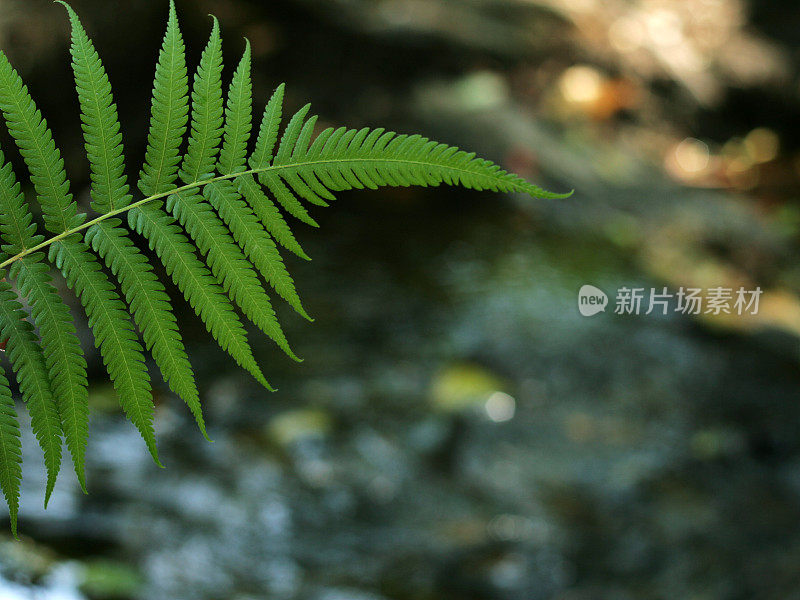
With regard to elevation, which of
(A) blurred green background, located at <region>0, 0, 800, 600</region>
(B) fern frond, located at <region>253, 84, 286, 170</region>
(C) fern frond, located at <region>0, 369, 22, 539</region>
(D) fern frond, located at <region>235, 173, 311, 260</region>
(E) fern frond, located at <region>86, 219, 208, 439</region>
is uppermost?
(A) blurred green background, located at <region>0, 0, 800, 600</region>

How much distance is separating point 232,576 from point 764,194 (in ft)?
12.4

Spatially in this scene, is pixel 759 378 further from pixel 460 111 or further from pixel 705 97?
pixel 705 97

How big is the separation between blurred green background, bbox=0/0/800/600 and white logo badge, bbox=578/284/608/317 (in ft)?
0.14

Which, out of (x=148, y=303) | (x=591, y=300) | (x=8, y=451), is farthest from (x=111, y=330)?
(x=591, y=300)

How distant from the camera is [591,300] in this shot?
3.44m

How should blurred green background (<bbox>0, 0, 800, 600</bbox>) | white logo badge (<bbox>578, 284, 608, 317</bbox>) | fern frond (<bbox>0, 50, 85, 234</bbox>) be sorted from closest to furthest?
fern frond (<bbox>0, 50, 85, 234</bbox>), blurred green background (<bbox>0, 0, 800, 600</bbox>), white logo badge (<bbox>578, 284, 608, 317</bbox>)

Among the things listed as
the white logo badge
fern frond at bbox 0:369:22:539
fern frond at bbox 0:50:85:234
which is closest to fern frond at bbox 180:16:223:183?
fern frond at bbox 0:50:85:234

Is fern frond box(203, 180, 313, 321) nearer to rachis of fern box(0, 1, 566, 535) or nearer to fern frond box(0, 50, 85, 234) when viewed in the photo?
rachis of fern box(0, 1, 566, 535)

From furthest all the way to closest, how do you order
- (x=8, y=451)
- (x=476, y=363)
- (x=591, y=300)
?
(x=591, y=300), (x=476, y=363), (x=8, y=451)

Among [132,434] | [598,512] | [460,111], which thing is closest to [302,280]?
[132,434]

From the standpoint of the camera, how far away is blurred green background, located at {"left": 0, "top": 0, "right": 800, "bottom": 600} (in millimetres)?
2270

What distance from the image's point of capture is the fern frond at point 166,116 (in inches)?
28.7

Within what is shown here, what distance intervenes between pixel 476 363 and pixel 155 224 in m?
2.38

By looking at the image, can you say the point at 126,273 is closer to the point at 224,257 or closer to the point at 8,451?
the point at 224,257
